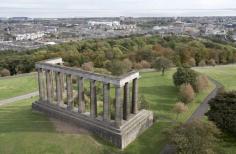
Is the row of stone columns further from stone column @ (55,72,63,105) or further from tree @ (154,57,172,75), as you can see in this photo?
tree @ (154,57,172,75)

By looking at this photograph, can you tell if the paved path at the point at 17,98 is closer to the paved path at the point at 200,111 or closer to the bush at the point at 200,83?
the paved path at the point at 200,111

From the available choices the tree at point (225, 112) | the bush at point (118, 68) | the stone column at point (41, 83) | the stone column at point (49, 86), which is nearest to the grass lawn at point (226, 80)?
the tree at point (225, 112)

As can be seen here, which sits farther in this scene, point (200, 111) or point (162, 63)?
point (162, 63)

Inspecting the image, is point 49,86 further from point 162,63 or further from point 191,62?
point 191,62

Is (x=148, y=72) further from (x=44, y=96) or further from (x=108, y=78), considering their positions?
(x=108, y=78)

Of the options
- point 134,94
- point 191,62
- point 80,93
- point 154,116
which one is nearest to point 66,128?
point 80,93

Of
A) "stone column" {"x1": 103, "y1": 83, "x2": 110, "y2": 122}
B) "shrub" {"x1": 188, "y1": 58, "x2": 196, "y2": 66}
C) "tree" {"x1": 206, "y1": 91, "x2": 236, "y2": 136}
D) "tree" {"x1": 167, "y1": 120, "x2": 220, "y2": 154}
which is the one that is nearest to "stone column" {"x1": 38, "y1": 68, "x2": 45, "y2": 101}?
"stone column" {"x1": 103, "y1": 83, "x2": 110, "y2": 122}
